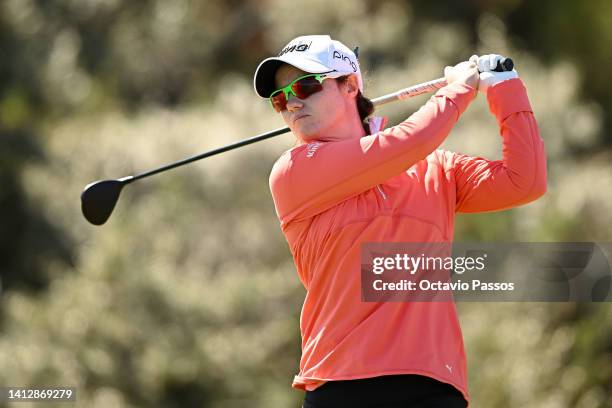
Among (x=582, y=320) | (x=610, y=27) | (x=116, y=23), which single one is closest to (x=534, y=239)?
(x=582, y=320)

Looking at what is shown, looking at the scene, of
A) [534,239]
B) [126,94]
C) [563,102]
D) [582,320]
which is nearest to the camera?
[582,320]

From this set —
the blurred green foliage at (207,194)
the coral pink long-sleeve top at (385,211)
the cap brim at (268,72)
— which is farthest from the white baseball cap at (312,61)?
the blurred green foliage at (207,194)

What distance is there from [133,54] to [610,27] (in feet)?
18.2

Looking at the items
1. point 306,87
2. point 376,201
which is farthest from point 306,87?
point 376,201

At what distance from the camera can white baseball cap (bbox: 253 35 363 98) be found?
240 cm

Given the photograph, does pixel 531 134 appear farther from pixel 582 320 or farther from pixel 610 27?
pixel 610 27

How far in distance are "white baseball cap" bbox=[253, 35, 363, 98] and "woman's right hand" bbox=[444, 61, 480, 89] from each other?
0.21m

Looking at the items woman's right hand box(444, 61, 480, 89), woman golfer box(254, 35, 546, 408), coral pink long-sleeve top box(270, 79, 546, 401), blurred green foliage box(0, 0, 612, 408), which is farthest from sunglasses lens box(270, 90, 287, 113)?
blurred green foliage box(0, 0, 612, 408)

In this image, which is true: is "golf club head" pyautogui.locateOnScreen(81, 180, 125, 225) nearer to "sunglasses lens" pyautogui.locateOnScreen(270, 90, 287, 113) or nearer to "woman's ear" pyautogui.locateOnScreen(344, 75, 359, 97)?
"sunglasses lens" pyautogui.locateOnScreen(270, 90, 287, 113)

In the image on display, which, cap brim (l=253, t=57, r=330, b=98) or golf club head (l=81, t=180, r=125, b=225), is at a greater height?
cap brim (l=253, t=57, r=330, b=98)

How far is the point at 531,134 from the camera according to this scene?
233 cm

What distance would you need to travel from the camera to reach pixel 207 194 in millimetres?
9648

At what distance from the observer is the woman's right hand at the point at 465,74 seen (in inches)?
93.0

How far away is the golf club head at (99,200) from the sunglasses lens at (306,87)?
0.90m
